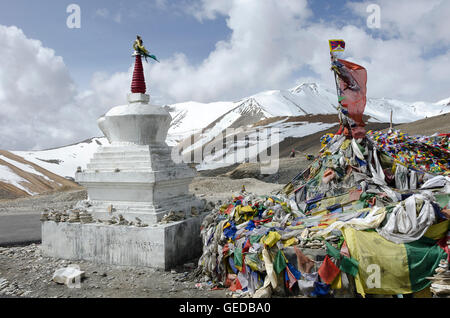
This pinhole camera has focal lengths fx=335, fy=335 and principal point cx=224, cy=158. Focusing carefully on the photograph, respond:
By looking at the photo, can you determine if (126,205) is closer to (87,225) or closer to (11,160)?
(87,225)

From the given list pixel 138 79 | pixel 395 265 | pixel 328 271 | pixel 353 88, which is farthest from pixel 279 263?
pixel 138 79

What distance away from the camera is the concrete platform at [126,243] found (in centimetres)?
543

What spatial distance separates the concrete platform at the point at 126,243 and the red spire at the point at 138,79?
2770 millimetres

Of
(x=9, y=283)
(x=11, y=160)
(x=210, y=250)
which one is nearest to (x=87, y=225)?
(x=9, y=283)

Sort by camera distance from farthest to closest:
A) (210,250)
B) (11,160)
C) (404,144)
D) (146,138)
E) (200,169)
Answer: (200,169), (11,160), (404,144), (146,138), (210,250)

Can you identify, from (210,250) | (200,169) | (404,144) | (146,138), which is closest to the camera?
(210,250)

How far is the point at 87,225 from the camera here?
5918 millimetres

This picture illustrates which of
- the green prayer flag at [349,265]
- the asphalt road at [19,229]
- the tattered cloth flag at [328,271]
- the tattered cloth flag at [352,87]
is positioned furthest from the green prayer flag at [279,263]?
the asphalt road at [19,229]

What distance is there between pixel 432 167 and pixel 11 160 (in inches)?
858

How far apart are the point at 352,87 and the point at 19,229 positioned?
9.14m

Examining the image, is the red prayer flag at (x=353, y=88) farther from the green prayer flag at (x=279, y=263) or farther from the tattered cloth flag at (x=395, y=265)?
the green prayer flag at (x=279, y=263)

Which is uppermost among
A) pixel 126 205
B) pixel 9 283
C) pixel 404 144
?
pixel 404 144

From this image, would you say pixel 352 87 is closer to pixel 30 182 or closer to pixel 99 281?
pixel 99 281

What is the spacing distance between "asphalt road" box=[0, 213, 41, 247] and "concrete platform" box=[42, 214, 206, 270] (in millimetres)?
1970
